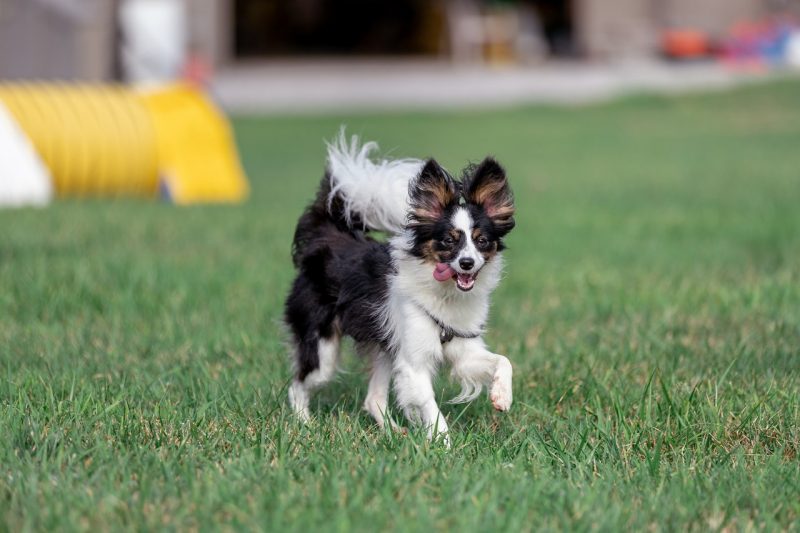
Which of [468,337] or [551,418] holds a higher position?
[468,337]

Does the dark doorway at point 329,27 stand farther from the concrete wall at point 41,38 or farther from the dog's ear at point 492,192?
the dog's ear at point 492,192

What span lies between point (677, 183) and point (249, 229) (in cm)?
595

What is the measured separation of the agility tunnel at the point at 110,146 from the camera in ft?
37.4

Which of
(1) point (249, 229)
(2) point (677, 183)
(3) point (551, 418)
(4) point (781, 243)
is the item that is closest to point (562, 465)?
(3) point (551, 418)

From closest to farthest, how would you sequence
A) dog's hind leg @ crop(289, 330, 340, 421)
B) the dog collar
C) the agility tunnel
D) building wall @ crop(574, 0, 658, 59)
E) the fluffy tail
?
1. the dog collar
2. the fluffy tail
3. dog's hind leg @ crop(289, 330, 340, 421)
4. the agility tunnel
5. building wall @ crop(574, 0, 658, 59)

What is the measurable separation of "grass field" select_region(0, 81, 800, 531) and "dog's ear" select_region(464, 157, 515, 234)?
72 cm

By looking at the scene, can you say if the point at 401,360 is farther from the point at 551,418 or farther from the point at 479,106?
the point at 479,106

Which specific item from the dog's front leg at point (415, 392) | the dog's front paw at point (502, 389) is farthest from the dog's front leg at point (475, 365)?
the dog's front leg at point (415, 392)

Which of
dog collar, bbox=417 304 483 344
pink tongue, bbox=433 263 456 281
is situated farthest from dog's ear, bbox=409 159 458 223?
dog collar, bbox=417 304 483 344

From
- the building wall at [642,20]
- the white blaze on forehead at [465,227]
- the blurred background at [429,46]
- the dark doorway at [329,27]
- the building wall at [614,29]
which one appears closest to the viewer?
the white blaze on forehead at [465,227]

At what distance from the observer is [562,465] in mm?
4113

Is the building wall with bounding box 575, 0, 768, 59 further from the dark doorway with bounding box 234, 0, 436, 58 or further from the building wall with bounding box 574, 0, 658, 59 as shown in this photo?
the dark doorway with bounding box 234, 0, 436, 58

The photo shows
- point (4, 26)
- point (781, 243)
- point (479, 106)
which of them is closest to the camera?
point (781, 243)

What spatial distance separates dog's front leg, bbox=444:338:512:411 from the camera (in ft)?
14.7
